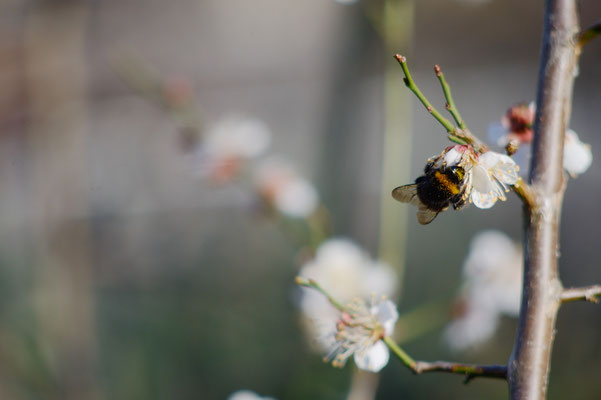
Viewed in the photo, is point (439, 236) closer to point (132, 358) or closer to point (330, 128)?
point (330, 128)

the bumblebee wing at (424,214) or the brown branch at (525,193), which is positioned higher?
the brown branch at (525,193)

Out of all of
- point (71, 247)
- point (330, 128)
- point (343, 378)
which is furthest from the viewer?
point (330, 128)

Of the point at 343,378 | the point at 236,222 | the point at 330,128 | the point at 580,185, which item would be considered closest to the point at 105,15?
the point at 236,222

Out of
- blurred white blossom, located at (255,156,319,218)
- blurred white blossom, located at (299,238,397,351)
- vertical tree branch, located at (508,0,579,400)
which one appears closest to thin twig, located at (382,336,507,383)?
vertical tree branch, located at (508,0,579,400)

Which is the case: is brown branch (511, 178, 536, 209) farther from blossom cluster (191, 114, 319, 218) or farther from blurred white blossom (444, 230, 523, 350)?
blossom cluster (191, 114, 319, 218)

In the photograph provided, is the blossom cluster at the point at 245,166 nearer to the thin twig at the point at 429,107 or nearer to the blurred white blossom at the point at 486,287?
the blurred white blossom at the point at 486,287

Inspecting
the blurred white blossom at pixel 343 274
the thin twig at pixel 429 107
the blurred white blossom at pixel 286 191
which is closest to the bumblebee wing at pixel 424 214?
the thin twig at pixel 429 107

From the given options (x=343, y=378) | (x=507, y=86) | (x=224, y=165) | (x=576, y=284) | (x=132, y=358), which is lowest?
(x=132, y=358)
